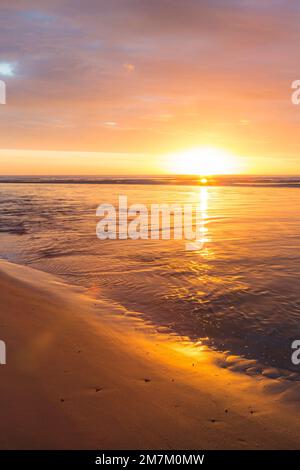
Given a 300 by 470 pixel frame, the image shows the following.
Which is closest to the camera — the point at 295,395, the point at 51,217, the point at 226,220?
the point at 295,395

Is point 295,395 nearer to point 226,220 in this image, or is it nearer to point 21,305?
point 21,305

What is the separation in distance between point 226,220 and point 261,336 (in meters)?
14.3

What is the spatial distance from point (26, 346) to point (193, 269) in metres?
6.09

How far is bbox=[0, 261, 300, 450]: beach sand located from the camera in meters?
3.45

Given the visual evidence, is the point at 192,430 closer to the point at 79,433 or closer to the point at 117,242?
the point at 79,433

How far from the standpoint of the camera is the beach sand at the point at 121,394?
3.45 m

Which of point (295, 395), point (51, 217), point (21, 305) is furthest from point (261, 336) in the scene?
point (51, 217)

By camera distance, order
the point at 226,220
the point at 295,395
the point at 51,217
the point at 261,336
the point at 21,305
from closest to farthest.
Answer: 1. the point at 295,395
2. the point at 261,336
3. the point at 21,305
4. the point at 226,220
5. the point at 51,217

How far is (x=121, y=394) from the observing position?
4.13 metres

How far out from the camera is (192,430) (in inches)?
142

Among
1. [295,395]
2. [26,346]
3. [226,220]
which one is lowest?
[295,395]

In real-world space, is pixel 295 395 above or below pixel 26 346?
below

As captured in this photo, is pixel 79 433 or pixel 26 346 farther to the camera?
pixel 26 346

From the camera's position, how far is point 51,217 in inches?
862
